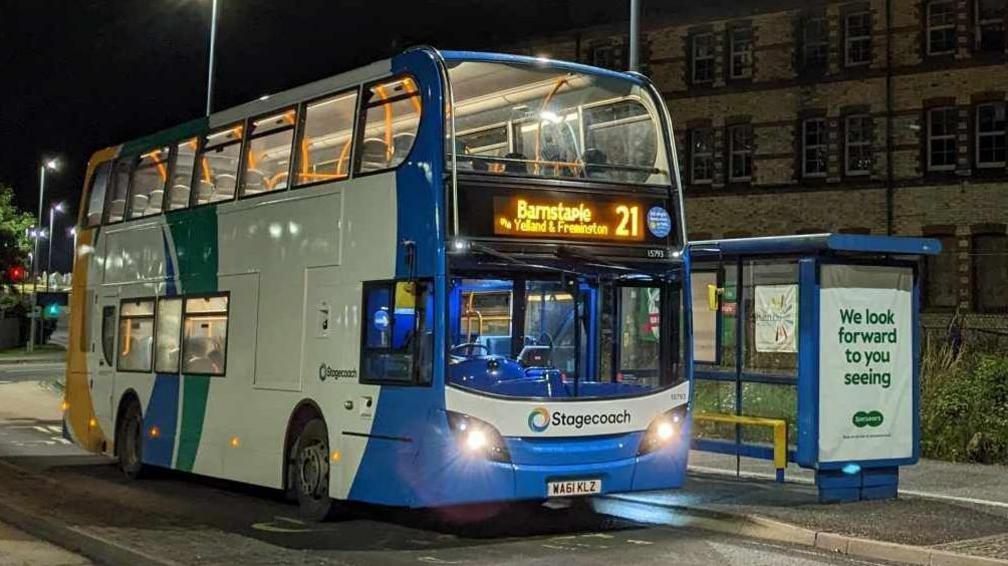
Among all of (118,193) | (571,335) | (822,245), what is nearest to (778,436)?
(822,245)

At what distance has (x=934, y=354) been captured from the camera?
18078 mm

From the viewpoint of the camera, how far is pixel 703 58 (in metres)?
36.0

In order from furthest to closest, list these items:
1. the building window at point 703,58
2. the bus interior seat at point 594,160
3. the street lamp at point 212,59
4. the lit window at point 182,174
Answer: the building window at point 703,58
the street lamp at point 212,59
the lit window at point 182,174
the bus interior seat at point 594,160

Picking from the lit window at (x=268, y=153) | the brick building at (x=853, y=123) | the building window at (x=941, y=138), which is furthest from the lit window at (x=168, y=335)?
the building window at (x=941, y=138)

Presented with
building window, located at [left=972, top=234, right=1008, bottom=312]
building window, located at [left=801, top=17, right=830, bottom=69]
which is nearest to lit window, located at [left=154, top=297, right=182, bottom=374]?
building window, located at [left=972, top=234, right=1008, bottom=312]

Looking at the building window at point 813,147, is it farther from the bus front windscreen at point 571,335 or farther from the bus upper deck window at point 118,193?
the bus front windscreen at point 571,335

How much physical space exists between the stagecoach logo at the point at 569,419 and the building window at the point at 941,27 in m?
25.4

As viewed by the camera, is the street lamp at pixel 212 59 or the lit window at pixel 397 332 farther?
the street lamp at pixel 212 59

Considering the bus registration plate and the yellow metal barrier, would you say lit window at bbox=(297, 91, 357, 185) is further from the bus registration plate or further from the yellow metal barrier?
the yellow metal barrier

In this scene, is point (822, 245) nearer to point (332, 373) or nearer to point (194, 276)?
point (332, 373)

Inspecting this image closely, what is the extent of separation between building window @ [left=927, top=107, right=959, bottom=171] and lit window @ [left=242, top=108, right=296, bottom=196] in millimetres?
24200

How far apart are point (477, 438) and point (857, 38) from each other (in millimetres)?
27069

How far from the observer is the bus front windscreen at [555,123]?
10.1 m

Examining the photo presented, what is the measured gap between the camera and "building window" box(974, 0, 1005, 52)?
31.0m
